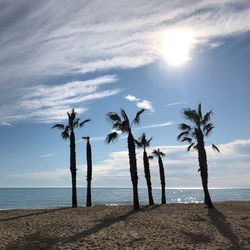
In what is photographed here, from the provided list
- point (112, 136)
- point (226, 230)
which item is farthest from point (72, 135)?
point (226, 230)

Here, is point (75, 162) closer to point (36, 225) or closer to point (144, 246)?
point (36, 225)

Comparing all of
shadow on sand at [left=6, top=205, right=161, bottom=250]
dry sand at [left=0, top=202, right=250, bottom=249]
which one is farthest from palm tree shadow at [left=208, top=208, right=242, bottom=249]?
shadow on sand at [left=6, top=205, right=161, bottom=250]

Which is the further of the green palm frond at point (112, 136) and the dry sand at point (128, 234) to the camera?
the green palm frond at point (112, 136)

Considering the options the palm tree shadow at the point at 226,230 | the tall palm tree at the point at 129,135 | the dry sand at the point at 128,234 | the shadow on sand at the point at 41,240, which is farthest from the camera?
the tall palm tree at the point at 129,135

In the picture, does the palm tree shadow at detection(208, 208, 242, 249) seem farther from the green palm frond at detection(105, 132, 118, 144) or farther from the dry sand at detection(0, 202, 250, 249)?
the green palm frond at detection(105, 132, 118, 144)

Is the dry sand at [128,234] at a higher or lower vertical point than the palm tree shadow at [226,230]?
higher

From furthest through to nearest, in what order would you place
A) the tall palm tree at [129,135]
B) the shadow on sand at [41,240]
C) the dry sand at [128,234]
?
the tall palm tree at [129,135], the dry sand at [128,234], the shadow on sand at [41,240]

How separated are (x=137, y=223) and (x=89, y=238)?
424 centimetres

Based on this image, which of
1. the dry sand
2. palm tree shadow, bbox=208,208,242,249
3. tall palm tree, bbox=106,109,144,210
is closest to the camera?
the dry sand

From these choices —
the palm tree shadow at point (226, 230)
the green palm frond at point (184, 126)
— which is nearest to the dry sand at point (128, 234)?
the palm tree shadow at point (226, 230)

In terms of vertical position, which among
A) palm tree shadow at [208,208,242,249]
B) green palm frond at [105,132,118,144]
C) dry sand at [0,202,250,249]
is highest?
green palm frond at [105,132,118,144]

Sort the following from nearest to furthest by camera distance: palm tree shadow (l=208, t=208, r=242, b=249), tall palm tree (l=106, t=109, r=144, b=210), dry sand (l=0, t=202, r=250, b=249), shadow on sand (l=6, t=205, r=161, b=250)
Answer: shadow on sand (l=6, t=205, r=161, b=250)
dry sand (l=0, t=202, r=250, b=249)
palm tree shadow (l=208, t=208, r=242, b=249)
tall palm tree (l=106, t=109, r=144, b=210)

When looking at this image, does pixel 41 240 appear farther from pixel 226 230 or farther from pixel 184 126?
pixel 184 126

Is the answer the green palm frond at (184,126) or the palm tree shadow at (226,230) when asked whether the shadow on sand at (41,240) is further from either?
the green palm frond at (184,126)
